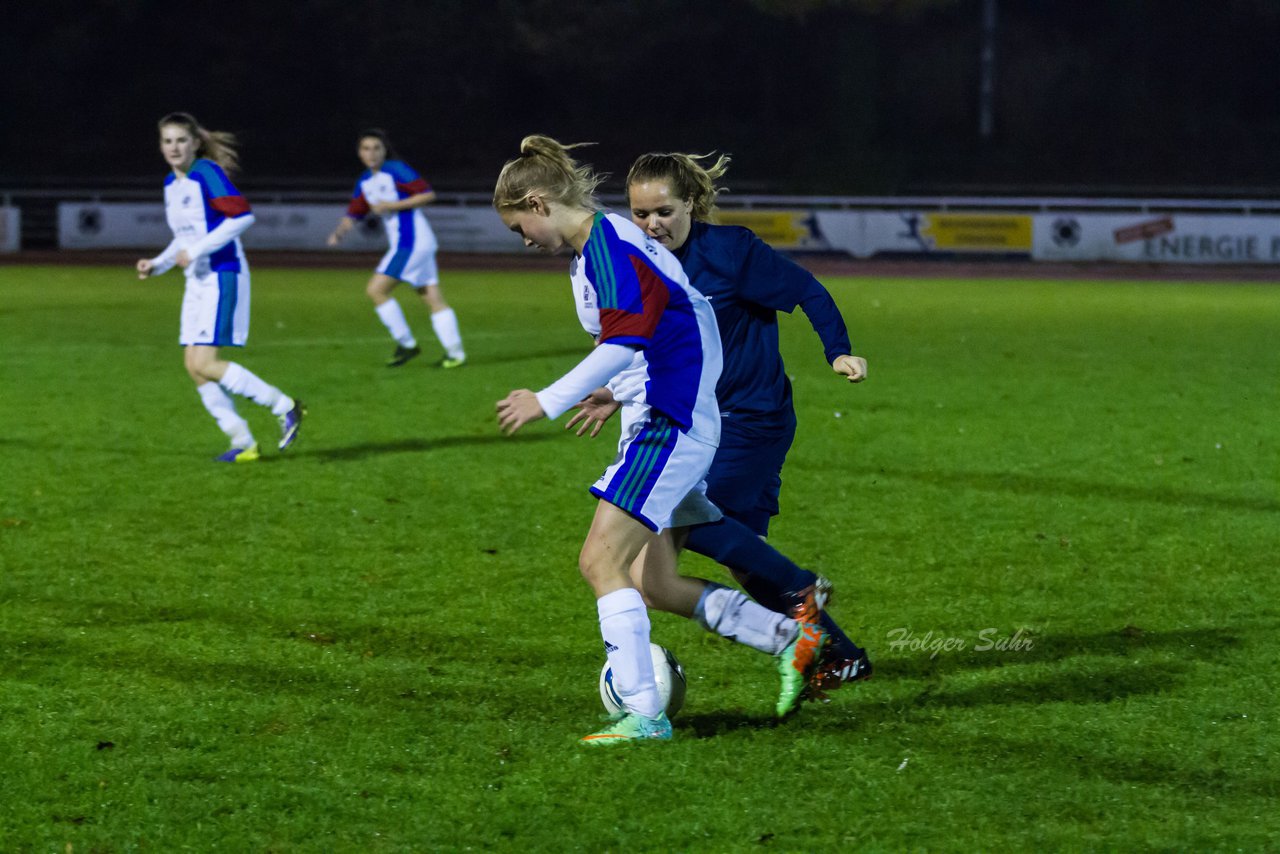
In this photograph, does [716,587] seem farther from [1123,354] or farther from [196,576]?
[1123,354]

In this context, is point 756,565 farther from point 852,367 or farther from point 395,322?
point 395,322

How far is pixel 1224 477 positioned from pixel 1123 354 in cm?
611

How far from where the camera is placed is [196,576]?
6188 mm

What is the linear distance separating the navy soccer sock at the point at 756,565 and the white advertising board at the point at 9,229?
2802 centimetres

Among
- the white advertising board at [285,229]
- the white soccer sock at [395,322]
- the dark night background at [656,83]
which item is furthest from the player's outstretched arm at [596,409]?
the dark night background at [656,83]

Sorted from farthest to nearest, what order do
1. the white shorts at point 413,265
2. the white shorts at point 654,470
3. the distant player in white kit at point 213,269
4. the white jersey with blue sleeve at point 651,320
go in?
the white shorts at point 413,265 → the distant player in white kit at point 213,269 → the white shorts at point 654,470 → the white jersey with blue sleeve at point 651,320

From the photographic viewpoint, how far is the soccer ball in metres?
4.31

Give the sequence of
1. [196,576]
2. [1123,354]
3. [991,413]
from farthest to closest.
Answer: [1123,354], [991,413], [196,576]

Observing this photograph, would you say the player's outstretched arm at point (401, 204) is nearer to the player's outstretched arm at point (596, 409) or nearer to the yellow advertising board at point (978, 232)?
the player's outstretched arm at point (596, 409)

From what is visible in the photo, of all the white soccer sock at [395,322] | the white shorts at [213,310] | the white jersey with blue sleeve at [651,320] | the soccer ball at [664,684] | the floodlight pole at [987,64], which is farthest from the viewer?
the floodlight pole at [987,64]

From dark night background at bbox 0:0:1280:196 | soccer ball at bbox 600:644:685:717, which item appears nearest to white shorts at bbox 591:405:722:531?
soccer ball at bbox 600:644:685:717

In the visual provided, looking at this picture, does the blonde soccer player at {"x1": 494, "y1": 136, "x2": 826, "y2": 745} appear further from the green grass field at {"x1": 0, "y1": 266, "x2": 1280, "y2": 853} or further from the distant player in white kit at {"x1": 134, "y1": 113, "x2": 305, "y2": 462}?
the distant player in white kit at {"x1": 134, "y1": 113, "x2": 305, "y2": 462}

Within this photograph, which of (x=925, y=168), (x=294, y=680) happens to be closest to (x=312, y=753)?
(x=294, y=680)

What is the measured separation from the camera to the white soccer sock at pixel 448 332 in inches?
528
